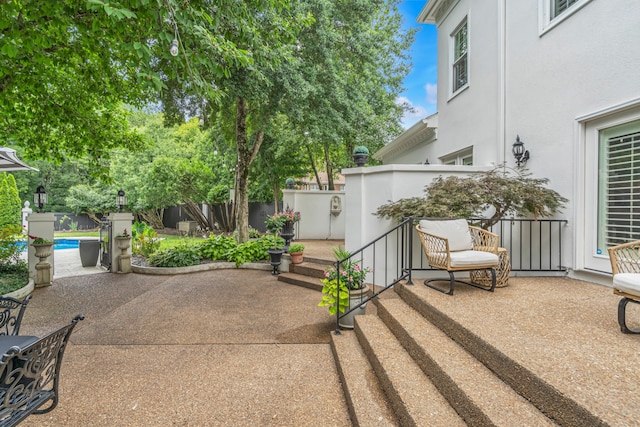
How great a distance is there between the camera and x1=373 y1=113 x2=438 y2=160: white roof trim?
8.10m

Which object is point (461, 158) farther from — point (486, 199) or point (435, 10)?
point (435, 10)

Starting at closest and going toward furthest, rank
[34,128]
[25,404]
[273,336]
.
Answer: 1. [25,404]
2. [273,336]
3. [34,128]

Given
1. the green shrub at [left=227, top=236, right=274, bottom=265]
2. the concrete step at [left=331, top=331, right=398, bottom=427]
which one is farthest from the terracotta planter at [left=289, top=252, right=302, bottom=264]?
the concrete step at [left=331, top=331, right=398, bottom=427]

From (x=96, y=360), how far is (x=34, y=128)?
20.7 ft

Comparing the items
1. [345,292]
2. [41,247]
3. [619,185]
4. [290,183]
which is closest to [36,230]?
[41,247]

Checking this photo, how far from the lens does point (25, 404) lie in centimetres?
173

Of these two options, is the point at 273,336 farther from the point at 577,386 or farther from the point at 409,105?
the point at 409,105

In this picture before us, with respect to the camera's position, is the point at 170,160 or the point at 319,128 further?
the point at 170,160

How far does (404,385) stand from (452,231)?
2438mm

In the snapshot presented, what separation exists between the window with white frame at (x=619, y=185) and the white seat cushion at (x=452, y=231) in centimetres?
166

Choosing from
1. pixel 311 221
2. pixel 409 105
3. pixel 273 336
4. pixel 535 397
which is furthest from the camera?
pixel 409 105

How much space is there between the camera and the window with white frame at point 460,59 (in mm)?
6938

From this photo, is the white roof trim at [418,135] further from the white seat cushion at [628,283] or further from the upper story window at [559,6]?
the white seat cushion at [628,283]

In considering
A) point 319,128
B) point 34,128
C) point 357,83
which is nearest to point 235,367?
point 319,128
